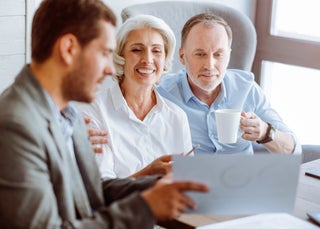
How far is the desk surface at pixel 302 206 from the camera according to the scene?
65.7 inches

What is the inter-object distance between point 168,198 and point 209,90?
112cm

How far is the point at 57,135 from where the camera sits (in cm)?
145

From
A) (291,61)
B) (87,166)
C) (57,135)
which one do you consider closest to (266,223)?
(87,166)

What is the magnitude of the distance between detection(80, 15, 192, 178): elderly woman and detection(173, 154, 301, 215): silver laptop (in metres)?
0.65

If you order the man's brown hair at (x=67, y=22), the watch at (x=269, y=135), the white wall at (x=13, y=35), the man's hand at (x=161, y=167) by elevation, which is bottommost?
the watch at (x=269, y=135)

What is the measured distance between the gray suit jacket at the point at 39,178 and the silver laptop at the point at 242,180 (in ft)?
0.46

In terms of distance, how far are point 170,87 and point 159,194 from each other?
117 centimetres

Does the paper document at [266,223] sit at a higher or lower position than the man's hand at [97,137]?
lower

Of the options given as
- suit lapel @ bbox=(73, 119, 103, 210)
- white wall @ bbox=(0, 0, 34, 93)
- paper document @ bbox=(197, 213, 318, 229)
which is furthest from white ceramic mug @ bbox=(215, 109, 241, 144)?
white wall @ bbox=(0, 0, 34, 93)

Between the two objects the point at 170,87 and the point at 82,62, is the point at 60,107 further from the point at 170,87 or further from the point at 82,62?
the point at 170,87

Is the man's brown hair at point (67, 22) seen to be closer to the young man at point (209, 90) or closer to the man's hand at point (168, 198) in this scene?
the man's hand at point (168, 198)

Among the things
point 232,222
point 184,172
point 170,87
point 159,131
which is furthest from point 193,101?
point 184,172

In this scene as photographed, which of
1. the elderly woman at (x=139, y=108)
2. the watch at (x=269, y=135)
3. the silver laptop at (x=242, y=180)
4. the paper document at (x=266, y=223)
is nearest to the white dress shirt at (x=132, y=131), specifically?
the elderly woman at (x=139, y=108)

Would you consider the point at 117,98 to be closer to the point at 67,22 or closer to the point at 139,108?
the point at 139,108
